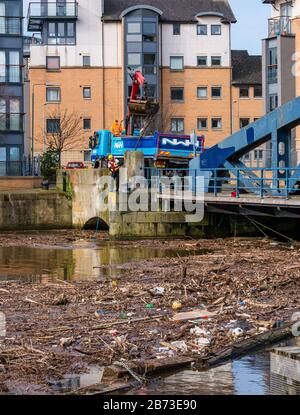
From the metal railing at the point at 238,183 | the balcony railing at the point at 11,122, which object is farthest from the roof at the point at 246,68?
the metal railing at the point at 238,183

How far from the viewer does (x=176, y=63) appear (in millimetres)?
75875

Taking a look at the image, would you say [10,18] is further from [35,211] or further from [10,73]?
[35,211]

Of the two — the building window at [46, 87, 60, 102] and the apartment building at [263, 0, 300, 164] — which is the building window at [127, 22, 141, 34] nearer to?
the building window at [46, 87, 60, 102]

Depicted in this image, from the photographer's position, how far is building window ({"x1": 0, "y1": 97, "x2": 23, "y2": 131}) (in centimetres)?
6419

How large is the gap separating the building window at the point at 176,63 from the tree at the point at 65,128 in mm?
9386

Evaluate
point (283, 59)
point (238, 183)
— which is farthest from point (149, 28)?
point (238, 183)

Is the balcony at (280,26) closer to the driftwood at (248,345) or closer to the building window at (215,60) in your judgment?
the building window at (215,60)

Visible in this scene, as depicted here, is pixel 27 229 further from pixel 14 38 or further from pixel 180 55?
pixel 180 55

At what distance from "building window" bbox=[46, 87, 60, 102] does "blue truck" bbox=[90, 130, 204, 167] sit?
3457 centimetres

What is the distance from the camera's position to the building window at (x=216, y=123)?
250ft

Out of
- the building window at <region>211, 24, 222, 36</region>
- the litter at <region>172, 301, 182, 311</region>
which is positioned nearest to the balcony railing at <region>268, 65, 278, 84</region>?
the building window at <region>211, 24, 222, 36</region>

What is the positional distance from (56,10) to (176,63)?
11.2 metres

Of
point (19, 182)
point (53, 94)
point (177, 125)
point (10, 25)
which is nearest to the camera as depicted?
point (19, 182)
